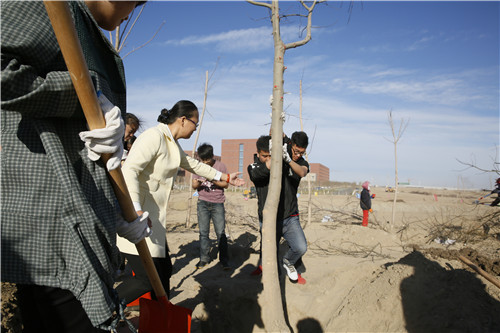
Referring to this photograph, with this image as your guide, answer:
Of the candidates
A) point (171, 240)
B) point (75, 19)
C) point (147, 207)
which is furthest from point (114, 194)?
point (171, 240)

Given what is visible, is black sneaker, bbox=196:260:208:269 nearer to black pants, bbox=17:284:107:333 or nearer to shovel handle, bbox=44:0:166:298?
black pants, bbox=17:284:107:333

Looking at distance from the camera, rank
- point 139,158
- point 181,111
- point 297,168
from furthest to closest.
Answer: point 297,168 → point 181,111 → point 139,158

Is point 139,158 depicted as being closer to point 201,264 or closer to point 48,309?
point 48,309

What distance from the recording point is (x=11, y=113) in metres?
1.00

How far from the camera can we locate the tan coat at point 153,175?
2045 millimetres

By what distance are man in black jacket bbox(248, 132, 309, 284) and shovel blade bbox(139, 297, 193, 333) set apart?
209cm

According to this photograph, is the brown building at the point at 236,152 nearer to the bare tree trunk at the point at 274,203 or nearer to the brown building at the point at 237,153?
the brown building at the point at 237,153

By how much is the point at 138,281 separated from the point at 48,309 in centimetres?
114

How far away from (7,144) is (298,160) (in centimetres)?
326

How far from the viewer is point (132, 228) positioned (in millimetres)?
1307

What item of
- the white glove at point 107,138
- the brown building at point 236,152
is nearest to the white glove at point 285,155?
the white glove at point 107,138

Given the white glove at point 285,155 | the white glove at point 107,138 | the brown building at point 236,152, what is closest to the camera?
the white glove at point 107,138

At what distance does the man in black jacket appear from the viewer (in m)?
3.74

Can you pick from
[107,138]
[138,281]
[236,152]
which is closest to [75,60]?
[107,138]
